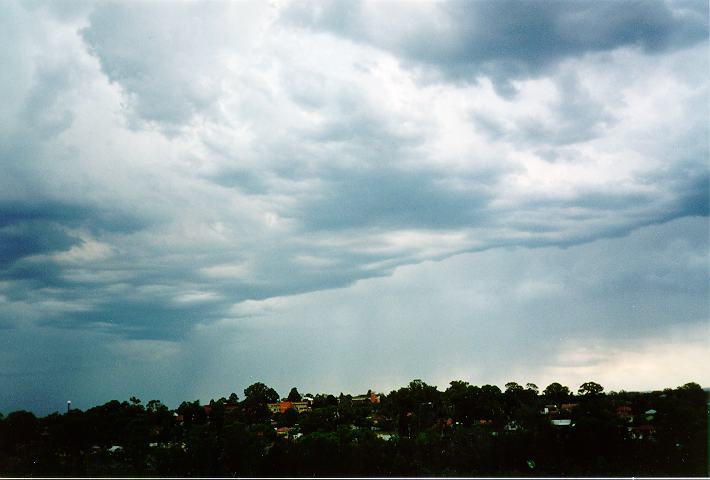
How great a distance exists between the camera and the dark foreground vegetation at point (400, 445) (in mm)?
20875

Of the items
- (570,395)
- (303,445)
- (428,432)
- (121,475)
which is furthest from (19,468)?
(570,395)

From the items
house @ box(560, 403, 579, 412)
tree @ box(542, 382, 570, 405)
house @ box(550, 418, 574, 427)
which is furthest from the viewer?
tree @ box(542, 382, 570, 405)

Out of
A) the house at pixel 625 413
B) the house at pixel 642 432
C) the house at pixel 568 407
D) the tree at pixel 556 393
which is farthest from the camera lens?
the tree at pixel 556 393

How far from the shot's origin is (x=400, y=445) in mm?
21484

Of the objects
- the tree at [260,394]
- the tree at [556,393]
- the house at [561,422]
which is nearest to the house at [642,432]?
the house at [561,422]

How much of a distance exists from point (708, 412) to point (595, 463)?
4.45m

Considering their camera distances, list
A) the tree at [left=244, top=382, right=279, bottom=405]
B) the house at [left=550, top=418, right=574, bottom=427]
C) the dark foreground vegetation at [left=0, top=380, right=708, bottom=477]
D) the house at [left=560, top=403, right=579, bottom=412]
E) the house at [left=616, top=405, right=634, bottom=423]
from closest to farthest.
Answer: the dark foreground vegetation at [left=0, top=380, right=708, bottom=477] < the house at [left=616, top=405, right=634, bottom=423] < the house at [left=550, top=418, right=574, bottom=427] < the house at [left=560, top=403, right=579, bottom=412] < the tree at [left=244, top=382, right=279, bottom=405]

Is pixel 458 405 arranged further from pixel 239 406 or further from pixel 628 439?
pixel 239 406

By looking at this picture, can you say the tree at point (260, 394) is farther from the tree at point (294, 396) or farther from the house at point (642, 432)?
the house at point (642, 432)

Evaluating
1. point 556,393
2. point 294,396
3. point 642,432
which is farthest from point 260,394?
point 642,432

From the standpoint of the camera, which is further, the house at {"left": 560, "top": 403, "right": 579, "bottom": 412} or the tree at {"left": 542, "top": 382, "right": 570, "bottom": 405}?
the tree at {"left": 542, "top": 382, "right": 570, "bottom": 405}

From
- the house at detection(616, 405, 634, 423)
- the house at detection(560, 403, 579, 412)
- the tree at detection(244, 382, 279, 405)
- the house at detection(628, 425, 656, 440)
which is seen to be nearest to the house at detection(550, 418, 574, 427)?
the house at detection(560, 403, 579, 412)

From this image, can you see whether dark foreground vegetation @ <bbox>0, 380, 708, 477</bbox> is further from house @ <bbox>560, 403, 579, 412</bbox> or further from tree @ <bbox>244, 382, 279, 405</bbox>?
Result: tree @ <bbox>244, 382, 279, 405</bbox>

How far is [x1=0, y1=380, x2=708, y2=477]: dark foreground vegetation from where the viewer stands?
20875mm
